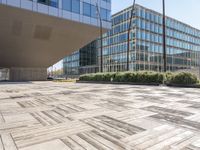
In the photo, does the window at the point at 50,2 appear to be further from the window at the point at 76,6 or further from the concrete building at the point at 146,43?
the concrete building at the point at 146,43

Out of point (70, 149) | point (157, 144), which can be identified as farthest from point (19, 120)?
point (157, 144)

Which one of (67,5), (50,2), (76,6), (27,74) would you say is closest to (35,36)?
(50,2)

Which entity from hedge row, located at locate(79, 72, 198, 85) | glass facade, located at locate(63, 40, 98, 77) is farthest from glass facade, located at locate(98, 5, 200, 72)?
hedge row, located at locate(79, 72, 198, 85)

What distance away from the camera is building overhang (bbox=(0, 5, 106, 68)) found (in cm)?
2697

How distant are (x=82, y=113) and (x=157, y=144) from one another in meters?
3.25

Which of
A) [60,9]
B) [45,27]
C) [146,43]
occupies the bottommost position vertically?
[45,27]

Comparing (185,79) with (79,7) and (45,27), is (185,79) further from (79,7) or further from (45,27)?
(45,27)

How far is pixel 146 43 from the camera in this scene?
6350 cm

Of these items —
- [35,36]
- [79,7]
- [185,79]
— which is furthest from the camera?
[35,36]

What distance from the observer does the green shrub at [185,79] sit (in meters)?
18.4

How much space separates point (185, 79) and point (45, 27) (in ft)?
74.6

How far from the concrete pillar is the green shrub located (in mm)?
35242

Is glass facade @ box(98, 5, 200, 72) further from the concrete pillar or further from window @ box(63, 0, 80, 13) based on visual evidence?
window @ box(63, 0, 80, 13)

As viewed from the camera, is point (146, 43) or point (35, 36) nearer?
point (35, 36)
